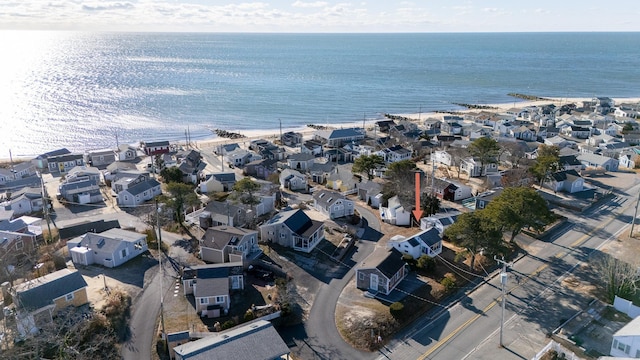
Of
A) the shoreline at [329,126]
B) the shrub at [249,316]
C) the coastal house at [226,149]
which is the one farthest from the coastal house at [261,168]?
the shrub at [249,316]

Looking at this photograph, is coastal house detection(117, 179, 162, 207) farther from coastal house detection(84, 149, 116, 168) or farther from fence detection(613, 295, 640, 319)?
fence detection(613, 295, 640, 319)

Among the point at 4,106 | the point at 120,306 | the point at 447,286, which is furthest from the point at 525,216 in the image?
the point at 4,106

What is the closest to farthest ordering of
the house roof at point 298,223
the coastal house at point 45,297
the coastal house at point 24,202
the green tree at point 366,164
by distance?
the coastal house at point 45,297
the house roof at point 298,223
the coastal house at point 24,202
the green tree at point 366,164

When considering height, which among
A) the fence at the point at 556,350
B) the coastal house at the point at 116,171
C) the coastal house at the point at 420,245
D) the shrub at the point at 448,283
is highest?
the coastal house at the point at 116,171

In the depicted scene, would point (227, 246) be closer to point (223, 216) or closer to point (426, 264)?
point (223, 216)

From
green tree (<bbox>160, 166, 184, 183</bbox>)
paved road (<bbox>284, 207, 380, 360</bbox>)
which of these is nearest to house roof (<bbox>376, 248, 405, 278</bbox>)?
paved road (<bbox>284, 207, 380, 360</bbox>)

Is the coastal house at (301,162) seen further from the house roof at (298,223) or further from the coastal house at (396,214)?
the house roof at (298,223)
